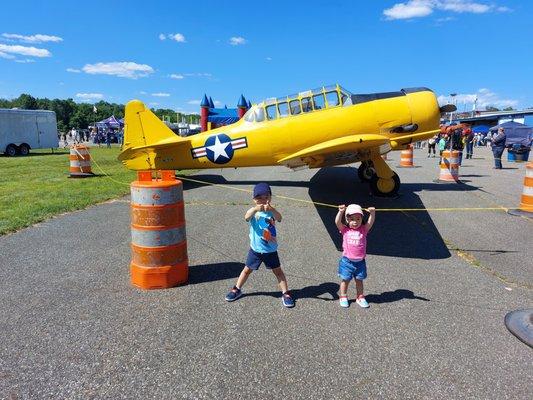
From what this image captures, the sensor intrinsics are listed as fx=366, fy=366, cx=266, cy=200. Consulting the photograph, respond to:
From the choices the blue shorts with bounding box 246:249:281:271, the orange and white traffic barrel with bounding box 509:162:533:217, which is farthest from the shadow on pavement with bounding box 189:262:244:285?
the orange and white traffic barrel with bounding box 509:162:533:217

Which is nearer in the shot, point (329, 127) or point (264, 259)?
point (264, 259)

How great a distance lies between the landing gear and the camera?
30.6 feet

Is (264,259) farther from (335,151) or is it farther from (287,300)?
(335,151)

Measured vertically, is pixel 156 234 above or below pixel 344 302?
above

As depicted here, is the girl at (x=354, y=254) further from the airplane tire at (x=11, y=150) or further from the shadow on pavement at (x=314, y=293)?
the airplane tire at (x=11, y=150)

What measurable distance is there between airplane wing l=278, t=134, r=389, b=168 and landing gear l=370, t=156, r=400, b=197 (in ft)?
1.86

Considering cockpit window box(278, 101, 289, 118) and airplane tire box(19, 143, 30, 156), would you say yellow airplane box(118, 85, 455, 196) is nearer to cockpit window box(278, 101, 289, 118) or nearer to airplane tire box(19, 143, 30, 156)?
cockpit window box(278, 101, 289, 118)

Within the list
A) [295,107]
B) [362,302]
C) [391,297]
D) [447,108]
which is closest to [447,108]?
[447,108]

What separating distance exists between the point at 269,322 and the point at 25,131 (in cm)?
A: 2968

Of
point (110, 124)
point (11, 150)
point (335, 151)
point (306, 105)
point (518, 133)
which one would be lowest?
point (335, 151)

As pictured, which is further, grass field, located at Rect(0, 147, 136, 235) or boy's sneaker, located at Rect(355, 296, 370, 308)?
grass field, located at Rect(0, 147, 136, 235)

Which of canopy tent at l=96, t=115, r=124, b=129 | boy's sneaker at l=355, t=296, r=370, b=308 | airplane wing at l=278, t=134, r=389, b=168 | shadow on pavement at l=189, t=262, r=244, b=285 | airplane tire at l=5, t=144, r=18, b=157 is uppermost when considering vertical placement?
canopy tent at l=96, t=115, r=124, b=129

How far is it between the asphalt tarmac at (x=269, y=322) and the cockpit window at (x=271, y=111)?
165 inches

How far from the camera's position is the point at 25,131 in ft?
87.4
